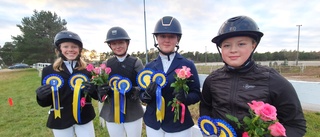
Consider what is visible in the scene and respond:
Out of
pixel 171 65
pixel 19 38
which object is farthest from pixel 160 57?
pixel 19 38

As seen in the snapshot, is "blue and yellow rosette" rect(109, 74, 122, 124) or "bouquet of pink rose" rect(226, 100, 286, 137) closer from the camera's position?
"bouquet of pink rose" rect(226, 100, 286, 137)

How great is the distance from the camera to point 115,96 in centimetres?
279

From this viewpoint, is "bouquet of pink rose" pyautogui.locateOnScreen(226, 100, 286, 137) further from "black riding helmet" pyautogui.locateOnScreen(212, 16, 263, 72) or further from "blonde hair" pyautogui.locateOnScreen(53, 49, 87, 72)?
"blonde hair" pyautogui.locateOnScreen(53, 49, 87, 72)

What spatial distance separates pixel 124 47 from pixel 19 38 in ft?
119

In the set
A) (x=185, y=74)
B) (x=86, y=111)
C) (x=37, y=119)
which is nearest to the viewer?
(x=185, y=74)

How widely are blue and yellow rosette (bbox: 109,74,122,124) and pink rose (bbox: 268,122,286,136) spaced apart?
1.97 metres

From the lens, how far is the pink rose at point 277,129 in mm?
1132

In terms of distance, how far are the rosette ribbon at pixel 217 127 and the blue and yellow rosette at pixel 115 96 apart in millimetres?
1424

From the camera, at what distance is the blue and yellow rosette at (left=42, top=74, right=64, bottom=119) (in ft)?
8.27

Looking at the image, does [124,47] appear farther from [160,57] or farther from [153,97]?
[153,97]

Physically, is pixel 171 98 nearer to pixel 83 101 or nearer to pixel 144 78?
pixel 144 78

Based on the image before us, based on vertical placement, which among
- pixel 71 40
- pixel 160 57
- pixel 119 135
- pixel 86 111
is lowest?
pixel 119 135

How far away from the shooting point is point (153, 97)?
2357mm

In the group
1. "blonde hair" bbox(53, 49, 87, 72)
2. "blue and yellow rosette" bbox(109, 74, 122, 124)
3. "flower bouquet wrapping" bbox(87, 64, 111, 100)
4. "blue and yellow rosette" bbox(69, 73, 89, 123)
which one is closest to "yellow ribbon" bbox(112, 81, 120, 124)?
"blue and yellow rosette" bbox(109, 74, 122, 124)
